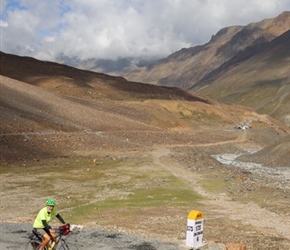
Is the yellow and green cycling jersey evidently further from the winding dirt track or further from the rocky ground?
the winding dirt track

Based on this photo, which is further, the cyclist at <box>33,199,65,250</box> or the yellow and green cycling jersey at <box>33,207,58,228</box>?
the yellow and green cycling jersey at <box>33,207,58,228</box>

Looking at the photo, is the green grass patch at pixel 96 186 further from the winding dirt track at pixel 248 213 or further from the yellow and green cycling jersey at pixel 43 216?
the yellow and green cycling jersey at pixel 43 216

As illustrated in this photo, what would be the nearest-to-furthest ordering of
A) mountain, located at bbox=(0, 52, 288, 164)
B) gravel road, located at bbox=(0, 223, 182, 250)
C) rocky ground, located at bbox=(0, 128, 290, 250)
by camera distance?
gravel road, located at bbox=(0, 223, 182, 250) < rocky ground, located at bbox=(0, 128, 290, 250) < mountain, located at bbox=(0, 52, 288, 164)

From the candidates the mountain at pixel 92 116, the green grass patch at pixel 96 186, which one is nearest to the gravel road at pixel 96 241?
the green grass patch at pixel 96 186

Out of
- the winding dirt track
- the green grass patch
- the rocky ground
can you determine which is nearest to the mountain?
the green grass patch

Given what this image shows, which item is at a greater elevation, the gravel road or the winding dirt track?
the winding dirt track

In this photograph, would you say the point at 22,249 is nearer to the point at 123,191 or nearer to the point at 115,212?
the point at 115,212

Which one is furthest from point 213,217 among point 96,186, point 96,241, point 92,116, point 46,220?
point 92,116

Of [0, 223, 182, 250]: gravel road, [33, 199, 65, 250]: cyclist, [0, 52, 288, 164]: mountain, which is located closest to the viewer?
[33, 199, 65, 250]: cyclist

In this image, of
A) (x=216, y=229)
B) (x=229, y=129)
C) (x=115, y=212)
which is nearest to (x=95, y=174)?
(x=115, y=212)

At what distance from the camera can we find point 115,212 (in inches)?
1415

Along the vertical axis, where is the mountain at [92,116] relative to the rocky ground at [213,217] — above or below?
above

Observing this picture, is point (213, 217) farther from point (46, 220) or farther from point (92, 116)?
point (92, 116)

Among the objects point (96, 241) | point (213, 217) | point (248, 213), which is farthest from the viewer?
point (248, 213)
